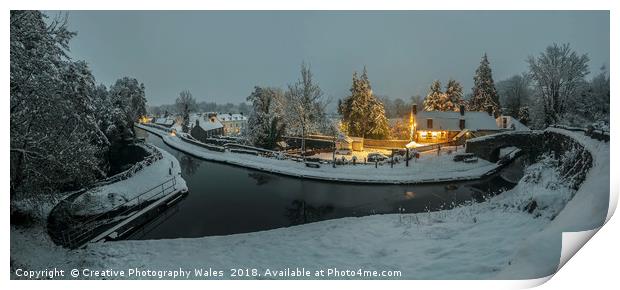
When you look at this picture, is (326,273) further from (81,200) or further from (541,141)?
(541,141)

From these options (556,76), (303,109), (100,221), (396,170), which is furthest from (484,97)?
(100,221)

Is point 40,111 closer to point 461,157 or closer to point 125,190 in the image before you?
point 125,190

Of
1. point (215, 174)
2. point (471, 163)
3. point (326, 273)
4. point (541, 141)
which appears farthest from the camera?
point (215, 174)

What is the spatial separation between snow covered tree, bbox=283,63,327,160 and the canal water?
4.11m

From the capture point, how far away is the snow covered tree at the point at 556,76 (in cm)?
621

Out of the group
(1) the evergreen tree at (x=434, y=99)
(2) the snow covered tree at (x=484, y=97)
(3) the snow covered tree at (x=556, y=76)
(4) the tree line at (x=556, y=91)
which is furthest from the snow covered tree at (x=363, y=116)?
(3) the snow covered tree at (x=556, y=76)

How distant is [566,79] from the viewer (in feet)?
23.0

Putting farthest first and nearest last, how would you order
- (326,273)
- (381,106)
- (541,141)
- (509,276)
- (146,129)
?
1. (381,106)
2. (146,129)
3. (541,141)
4. (326,273)
5. (509,276)

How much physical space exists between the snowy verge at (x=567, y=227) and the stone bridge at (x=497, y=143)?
21.2 feet

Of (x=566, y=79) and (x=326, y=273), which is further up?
(x=566, y=79)

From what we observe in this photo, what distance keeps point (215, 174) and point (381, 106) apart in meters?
10.3
